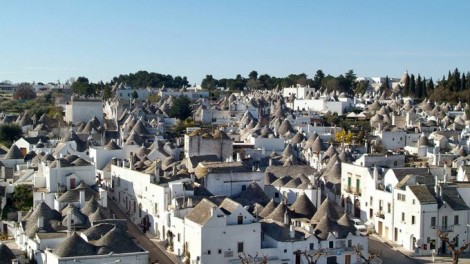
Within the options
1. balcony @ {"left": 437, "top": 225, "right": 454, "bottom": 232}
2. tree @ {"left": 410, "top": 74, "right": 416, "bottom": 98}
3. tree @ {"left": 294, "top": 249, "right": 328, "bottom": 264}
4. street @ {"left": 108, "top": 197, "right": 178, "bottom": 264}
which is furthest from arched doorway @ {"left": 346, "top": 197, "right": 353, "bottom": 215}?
tree @ {"left": 410, "top": 74, "right": 416, "bottom": 98}

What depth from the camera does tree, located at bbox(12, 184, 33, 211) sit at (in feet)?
104

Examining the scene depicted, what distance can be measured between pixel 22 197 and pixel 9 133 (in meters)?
23.7

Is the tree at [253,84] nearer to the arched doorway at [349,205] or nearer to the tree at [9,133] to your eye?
the tree at [9,133]

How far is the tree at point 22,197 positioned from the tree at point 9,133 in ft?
72.3

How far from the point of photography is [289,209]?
97.7 feet

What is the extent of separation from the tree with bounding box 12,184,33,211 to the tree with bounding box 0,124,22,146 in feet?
72.3

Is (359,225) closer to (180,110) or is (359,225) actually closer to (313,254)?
(313,254)

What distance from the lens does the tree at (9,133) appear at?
5375 cm

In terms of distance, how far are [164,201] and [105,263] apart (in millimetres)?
7684

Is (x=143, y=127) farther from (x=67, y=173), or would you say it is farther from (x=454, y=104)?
(x=454, y=104)

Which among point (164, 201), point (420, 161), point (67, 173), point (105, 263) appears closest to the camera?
point (105, 263)

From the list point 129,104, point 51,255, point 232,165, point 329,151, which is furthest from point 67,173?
point 129,104

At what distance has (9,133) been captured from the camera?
54188 mm

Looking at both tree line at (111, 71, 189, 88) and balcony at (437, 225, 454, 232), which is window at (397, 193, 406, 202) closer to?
balcony at (437, 225, 454, 232)
